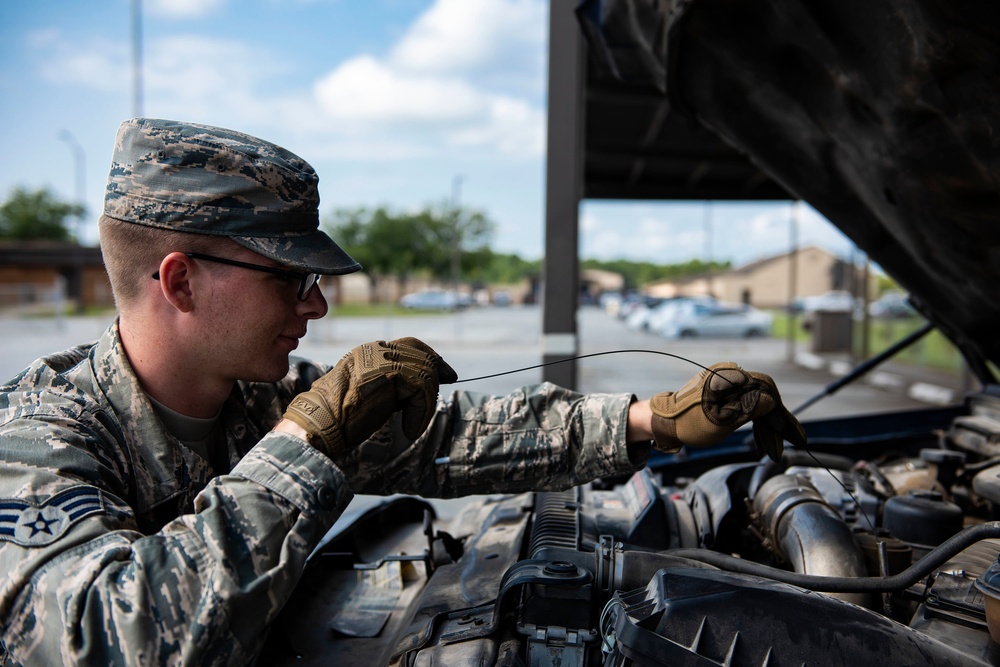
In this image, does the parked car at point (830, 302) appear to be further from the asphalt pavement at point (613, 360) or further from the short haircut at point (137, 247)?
the short haircut at point (137, 247)

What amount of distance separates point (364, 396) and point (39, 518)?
1.82 feet

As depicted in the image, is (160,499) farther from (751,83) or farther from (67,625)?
(751,83)

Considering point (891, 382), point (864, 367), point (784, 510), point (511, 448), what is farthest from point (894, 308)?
point (511, 448)

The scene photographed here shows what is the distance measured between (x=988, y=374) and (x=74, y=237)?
43968 millimetres

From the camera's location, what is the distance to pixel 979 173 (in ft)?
5.88

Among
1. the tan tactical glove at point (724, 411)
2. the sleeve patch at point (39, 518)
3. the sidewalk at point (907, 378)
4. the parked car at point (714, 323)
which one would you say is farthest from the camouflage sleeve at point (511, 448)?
the parked car at point (714, 323)

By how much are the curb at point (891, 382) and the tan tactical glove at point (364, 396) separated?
25.1 feet

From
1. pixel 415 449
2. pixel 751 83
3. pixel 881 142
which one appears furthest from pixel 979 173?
pixel 415 449

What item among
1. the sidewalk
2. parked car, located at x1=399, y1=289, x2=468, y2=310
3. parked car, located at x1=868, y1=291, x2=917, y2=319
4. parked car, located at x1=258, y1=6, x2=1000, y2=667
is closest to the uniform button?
parked car, located at x1=258, y1=6, x2=1000, y2=667

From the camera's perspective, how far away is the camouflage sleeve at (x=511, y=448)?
75.9 inches

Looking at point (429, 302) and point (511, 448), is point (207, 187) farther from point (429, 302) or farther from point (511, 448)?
point (429, 302)

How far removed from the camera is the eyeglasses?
1560mm

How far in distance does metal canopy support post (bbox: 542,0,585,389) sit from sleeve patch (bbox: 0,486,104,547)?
363cm

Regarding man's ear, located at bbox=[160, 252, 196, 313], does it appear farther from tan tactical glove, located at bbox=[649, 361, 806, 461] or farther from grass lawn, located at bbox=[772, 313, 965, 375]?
grass lawn, located at bbox=[772, 313, 965, 375]
